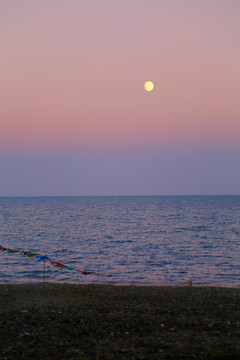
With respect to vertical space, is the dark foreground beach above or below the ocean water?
above

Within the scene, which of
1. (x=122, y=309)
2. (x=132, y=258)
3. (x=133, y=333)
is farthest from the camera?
(x=132, y=258)

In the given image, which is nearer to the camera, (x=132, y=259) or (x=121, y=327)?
(x=121, y=327)

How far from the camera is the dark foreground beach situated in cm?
1023

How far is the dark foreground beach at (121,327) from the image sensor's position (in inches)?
403

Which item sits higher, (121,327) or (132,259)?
(121,327)

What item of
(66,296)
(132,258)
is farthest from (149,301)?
(132,258)

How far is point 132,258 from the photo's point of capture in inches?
1713

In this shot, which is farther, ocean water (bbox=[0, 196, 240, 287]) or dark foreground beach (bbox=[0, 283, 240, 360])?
ocean water (bbox=[0, 196, 240, 287])

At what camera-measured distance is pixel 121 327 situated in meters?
12.5

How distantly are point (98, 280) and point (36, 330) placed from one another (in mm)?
19774

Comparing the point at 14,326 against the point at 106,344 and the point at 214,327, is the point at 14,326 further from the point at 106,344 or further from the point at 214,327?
the point at 214,327

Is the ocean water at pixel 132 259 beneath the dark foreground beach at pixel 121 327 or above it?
beneath

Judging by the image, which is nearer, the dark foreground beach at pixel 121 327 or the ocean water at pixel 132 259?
the dark foreground beach at pixel 121 327

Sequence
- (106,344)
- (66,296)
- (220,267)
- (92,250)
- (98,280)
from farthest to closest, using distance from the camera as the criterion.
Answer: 1. (92,250)
2. (220,267)
3. (98,280)
4. (66,296)
5. (106,344)
